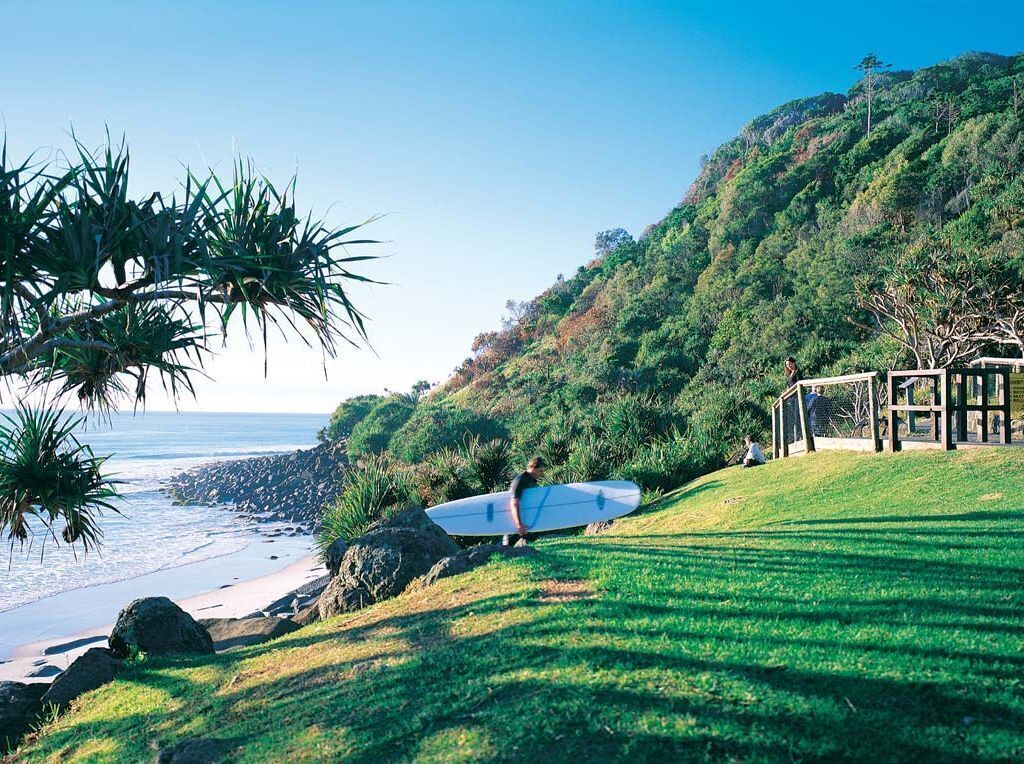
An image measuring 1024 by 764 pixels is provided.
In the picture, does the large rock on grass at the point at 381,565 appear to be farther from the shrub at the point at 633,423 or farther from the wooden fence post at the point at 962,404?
the shrub at the point at 633,423

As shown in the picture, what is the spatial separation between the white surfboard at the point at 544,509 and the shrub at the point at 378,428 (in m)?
29.1

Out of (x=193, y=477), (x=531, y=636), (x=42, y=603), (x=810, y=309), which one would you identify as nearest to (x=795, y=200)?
(x=810, y=309)

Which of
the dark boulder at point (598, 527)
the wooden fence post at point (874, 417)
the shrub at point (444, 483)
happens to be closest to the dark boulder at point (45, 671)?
the shrub at point (444, 483)

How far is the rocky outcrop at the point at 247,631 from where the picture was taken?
8.25 m

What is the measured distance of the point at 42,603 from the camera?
1812 centimetres

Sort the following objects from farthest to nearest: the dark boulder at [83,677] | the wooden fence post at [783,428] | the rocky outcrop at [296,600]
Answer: the wooden fence post at [783,428] < the rocky outcrop at [296,600] < the dark boulder at [83,677]

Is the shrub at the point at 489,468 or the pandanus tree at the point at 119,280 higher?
the pandanus tree at the point at 119,280

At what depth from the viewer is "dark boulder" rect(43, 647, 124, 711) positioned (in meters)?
6.89

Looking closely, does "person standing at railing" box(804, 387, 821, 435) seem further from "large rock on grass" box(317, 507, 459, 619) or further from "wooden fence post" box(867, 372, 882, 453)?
"large rock on grass" box(317, 507, 459, 619)

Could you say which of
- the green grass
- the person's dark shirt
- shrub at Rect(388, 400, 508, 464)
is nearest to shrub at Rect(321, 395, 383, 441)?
shrub at Rect(388, 400, 508, 464)

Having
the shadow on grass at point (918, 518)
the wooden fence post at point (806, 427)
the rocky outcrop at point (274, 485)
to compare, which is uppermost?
the wooden fence post at point (806, 427)

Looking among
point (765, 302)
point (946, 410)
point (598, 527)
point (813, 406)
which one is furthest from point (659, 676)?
point (765, 302)

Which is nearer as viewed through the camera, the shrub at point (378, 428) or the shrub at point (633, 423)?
the shrub at point (633, 423)

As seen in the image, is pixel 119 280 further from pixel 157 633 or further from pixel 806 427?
pixel 806 427
